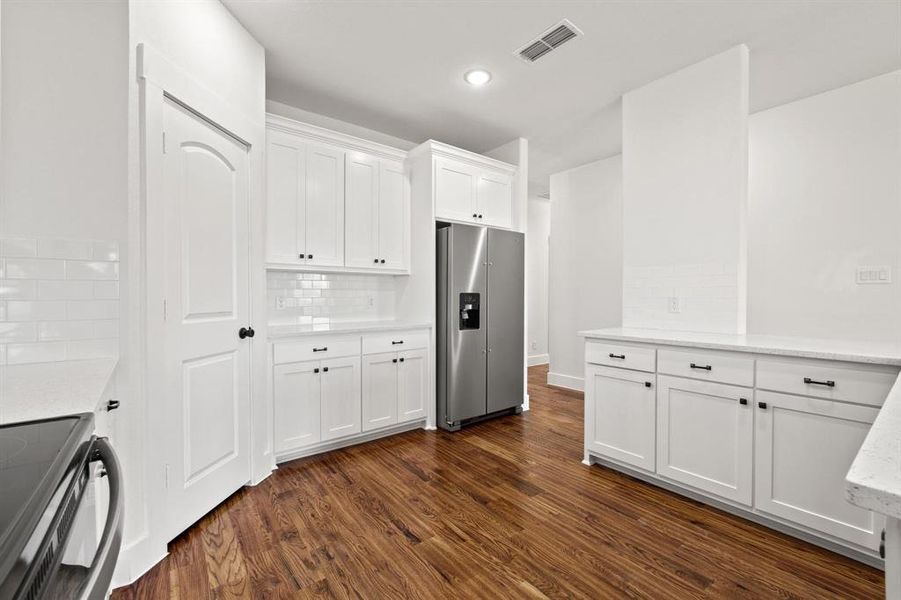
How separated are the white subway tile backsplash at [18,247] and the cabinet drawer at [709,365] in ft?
9.74

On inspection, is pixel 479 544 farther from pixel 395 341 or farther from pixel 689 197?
pixel 689 197

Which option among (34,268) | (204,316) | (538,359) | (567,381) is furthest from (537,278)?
(34,268)

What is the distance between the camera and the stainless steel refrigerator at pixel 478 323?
346 cm

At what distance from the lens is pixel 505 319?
12.6 ft

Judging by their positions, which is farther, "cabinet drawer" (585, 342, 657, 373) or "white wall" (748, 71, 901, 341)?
"white wall" (748, 71, 901, 341)

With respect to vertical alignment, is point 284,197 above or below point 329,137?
below

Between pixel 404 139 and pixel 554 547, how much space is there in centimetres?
370

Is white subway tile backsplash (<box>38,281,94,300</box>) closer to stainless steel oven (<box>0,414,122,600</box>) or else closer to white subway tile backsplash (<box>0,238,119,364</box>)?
white subway tile backsplash (<box>0,238,119,364</box>)

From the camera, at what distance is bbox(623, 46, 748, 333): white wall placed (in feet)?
8.46

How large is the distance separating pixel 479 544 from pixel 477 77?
2.98 meters

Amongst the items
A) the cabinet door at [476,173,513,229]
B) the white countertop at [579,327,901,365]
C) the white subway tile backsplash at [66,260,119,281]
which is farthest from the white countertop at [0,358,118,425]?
the cabinet door at [476,173,513,229]

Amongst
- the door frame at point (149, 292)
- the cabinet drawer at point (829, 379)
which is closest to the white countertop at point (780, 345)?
the cabinet drawer at point (829, 379)

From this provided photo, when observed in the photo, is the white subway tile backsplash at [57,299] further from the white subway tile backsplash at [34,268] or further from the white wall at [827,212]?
the white wall at [827,212]

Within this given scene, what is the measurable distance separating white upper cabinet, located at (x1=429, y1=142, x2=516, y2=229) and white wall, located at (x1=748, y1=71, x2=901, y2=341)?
7.00 ft
